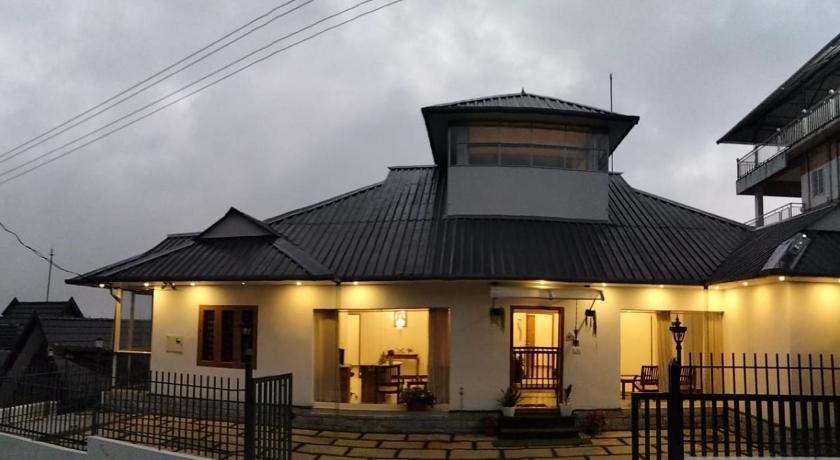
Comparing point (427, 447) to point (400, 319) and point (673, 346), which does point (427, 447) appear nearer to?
point (400, 319)

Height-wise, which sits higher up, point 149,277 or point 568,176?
point 568,176

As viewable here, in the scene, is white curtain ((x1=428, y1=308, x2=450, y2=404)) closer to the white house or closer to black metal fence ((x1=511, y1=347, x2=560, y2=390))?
the white house

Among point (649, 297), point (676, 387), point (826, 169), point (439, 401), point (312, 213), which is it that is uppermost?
point (826, 169)

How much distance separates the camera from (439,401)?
12758 millimetres

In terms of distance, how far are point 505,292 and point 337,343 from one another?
367 cm

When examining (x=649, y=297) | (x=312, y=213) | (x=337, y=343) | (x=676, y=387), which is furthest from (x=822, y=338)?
(x=312, y=213)

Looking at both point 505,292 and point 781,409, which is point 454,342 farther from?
point 781,409

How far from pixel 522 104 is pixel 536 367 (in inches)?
250

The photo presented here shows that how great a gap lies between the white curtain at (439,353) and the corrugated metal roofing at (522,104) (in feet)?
16.7

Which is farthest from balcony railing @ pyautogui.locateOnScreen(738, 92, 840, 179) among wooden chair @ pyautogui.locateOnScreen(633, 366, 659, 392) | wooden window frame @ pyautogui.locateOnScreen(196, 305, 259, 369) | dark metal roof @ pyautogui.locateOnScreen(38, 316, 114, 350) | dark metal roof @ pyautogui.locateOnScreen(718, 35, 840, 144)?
dark metal roof @ pyautogui.locateOnScreen(38, 316, 114, 350)

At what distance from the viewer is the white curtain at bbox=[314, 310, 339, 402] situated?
513 inches

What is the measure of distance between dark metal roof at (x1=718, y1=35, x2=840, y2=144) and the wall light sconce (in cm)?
1608

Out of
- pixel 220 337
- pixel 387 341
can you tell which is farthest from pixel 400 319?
pixel 220 337

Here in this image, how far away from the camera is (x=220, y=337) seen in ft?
45.1
